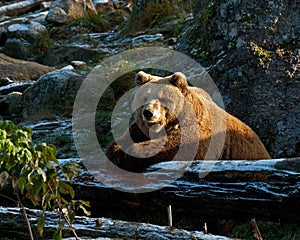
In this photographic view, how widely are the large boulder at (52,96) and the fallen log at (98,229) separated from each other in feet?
13.0

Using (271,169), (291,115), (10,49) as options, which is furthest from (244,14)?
(10,49)

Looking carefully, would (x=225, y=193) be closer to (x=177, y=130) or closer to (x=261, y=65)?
(x=177, y=130)

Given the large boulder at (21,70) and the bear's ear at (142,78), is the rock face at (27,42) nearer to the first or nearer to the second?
the large boulder at (21,70)

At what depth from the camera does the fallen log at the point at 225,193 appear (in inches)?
152

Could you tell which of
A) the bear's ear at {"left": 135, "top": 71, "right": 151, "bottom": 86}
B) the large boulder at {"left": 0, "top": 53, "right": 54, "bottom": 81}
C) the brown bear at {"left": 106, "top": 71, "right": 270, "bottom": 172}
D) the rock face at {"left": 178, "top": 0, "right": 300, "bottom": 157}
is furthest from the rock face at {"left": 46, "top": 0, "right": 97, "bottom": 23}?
the brown bear at {"left": 106, "top": 71, "right": 270, "bottom": 172}

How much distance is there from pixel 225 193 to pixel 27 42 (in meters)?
10.3

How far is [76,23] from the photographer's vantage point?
1486cm

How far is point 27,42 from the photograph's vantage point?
13.5 metres

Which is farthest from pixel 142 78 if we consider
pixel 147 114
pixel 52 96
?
pixel 52 96

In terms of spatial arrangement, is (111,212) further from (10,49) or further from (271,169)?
(10,49)

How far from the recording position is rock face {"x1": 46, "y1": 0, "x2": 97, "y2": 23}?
15.7 m

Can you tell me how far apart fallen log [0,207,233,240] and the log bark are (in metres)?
14.8

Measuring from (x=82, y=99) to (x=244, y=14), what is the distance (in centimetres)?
262

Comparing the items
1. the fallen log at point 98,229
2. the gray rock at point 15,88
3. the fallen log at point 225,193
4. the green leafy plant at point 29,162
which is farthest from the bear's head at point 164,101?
the gray rock at point 15,88
